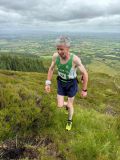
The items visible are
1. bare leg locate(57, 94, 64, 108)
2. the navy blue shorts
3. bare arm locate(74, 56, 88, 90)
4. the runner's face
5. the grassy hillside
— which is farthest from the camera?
bare leg locate(57, 94, 64, 108)

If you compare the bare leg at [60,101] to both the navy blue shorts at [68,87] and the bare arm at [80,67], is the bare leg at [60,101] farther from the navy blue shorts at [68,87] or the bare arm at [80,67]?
the bare arm at [80,67]

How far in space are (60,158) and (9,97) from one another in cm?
202

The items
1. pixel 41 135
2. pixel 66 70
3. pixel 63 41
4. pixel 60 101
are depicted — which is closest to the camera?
pixel 41 135

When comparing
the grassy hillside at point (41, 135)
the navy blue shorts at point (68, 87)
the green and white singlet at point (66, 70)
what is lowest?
the grassy hillside at point (41, 135)

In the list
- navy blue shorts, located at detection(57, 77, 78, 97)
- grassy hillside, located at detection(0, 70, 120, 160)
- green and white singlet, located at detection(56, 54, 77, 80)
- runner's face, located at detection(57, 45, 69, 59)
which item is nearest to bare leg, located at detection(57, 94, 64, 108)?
navy blue shorts, located at detection(57, 77, 78, 97)

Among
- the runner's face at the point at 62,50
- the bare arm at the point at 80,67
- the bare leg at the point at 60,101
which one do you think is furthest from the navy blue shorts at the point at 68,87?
the runner's face at the point at 62,50

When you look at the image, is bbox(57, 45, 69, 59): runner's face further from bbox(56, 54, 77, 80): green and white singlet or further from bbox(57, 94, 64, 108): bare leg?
bbox(57, 94, 64, 108): bare leg

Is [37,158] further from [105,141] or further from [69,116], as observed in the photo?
[69,116]

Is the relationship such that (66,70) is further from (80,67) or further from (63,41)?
(63,41)

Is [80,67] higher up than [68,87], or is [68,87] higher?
[80,67]

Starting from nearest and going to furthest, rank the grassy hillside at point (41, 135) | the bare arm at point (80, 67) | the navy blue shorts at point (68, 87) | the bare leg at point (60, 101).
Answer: the grassy hillside at point (41, 135) < the bare arm at point (80, 67) < the navy blue shorts at point (68, 87) < the bare leg at point (60, 101)

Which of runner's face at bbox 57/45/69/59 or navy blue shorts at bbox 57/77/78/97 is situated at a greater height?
runner's face at bbox 57/45/69/59

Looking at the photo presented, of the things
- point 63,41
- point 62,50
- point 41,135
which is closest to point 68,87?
point 62,50

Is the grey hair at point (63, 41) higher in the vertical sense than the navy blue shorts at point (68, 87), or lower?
higher
